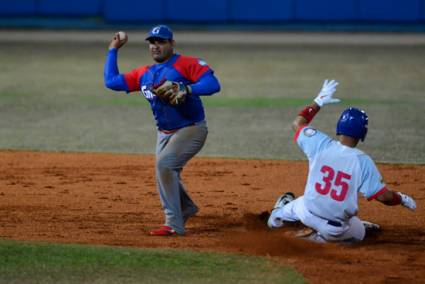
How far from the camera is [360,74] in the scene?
2094cm

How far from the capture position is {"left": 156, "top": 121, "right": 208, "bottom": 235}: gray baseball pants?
8.39 metres

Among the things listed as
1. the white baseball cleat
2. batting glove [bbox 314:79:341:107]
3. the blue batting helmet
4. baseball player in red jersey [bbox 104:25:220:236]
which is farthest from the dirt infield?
batting glove [bbox 314:79:341:107]

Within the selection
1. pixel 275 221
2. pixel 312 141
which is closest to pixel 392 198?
pixel 312 141

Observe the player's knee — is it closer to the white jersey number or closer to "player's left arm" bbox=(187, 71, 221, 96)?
"player's left arm" bbox=(187, 71, 221, 96)

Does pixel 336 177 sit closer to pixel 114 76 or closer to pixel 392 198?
pixel 392 198

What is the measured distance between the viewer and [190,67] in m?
8.41

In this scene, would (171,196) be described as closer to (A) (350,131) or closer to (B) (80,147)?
(A) (350,131)

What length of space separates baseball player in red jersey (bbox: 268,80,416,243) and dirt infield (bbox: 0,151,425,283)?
23 centimetres

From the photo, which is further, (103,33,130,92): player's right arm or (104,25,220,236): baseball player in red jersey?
(103,33,130,92): player's right arm

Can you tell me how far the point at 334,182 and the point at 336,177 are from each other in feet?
0.15

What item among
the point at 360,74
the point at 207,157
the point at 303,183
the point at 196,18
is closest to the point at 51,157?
the point at 207,157

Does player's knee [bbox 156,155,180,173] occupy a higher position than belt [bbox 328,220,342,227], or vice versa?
player's knee [bbox 156,155,180,173]

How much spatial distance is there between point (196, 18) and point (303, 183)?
18.5 metres

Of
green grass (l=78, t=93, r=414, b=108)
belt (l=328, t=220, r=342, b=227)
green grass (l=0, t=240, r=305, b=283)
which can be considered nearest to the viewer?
green grass (l=0, t=240, r=305, b=283)
